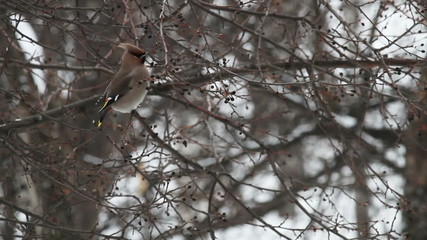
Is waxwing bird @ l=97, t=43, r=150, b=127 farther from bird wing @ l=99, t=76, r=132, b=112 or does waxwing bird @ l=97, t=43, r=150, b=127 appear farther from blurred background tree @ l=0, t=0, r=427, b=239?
blurred background tree @ l=0, t=0, r=427, b=239

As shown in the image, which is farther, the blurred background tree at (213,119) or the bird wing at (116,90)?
the bird wing at (116,90)

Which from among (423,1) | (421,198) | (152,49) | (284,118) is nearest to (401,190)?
(421,198)

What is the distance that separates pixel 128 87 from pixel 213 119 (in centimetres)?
574

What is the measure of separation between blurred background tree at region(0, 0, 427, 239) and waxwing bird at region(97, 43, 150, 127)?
0.47ft

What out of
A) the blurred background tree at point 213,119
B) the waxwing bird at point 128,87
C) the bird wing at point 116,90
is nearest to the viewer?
the blurred background tree at point 213,119

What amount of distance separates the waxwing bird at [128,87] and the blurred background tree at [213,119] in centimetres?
14

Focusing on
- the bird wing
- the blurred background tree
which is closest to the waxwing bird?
the bird wing

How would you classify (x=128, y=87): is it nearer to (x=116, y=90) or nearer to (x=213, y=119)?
(x=116, y=90)

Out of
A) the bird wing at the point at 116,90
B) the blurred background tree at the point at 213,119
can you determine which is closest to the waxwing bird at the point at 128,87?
the bird wing at the point at 116,90

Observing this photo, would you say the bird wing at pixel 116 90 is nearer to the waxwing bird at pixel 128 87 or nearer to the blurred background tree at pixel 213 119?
the waxwing bird at pixel 128 87

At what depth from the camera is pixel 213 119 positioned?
11.8 metres

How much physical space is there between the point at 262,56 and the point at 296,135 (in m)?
5.16

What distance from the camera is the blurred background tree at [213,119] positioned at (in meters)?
5.71

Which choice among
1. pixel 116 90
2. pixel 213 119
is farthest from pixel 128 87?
pixel 213 119
